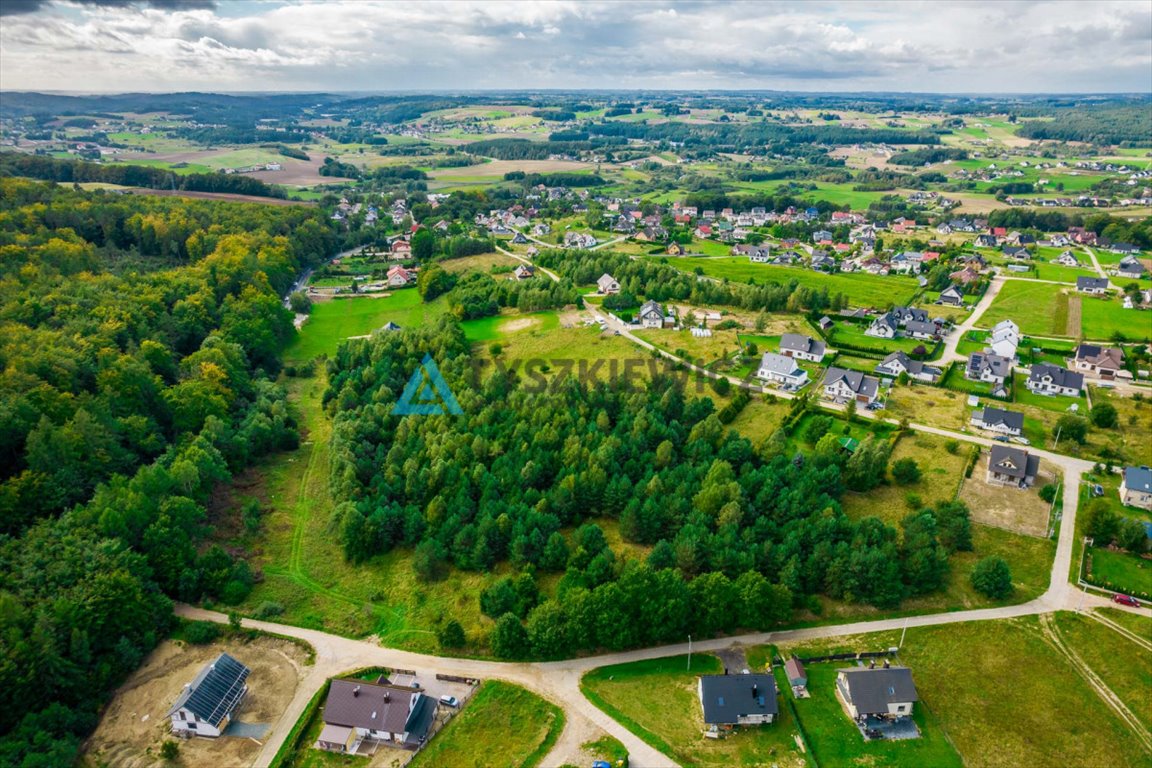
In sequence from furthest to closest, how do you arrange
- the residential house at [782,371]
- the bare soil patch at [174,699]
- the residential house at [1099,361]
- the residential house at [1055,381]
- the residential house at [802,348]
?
the residential house at [802,348]
the residential house at [1099,361]
the residential house at [782,371]
the residential house at [1055,381]
the bare soil patch at [174,699]

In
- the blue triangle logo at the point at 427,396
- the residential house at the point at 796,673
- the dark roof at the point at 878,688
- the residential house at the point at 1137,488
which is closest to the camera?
the dark roof at the point at 878,688

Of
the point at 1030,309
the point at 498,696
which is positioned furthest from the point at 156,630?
the point at 1030,309

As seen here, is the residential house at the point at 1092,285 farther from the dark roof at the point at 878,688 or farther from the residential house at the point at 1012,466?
the dark roof at the point at 878,688

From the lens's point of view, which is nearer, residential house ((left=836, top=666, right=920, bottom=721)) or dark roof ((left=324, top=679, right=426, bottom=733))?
dark roof ((left=324, top=679, right=426, bottom=733))

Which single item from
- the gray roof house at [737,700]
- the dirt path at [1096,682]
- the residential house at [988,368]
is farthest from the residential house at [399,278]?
the dirt path at [1096,682]

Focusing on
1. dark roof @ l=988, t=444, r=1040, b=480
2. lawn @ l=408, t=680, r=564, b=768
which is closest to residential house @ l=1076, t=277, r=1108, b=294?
dark roof @ l=988, t=444, r=1040, b=480

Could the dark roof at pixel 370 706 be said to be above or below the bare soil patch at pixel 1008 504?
below

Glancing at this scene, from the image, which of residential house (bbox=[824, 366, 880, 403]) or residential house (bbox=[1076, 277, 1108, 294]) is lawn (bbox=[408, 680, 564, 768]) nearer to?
residential house (bbox=[824, 366, 880, 403])
